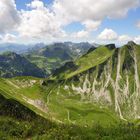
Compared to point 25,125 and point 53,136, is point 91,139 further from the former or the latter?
point 25,125

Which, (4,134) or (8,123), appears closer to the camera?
(4,134)

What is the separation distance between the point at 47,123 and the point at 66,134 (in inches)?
298

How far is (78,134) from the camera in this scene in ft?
105

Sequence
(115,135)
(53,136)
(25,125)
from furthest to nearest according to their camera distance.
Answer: (25,125) → (115,135) → (53,136)

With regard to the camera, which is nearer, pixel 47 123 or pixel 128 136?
pixel 128 136

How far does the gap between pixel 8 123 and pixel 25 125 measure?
7.63ft

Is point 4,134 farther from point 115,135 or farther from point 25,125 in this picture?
point 115,135

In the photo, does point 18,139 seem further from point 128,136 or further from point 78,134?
point 128,136

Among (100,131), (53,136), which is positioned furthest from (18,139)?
(100,131)

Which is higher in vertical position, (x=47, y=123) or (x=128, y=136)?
(x=47, y=123)

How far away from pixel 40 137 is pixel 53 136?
1653 millimetres

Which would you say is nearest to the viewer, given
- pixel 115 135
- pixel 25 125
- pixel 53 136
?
pixel 53 136

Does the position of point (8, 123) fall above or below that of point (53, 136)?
above

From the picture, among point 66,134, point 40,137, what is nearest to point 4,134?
point 40,137
